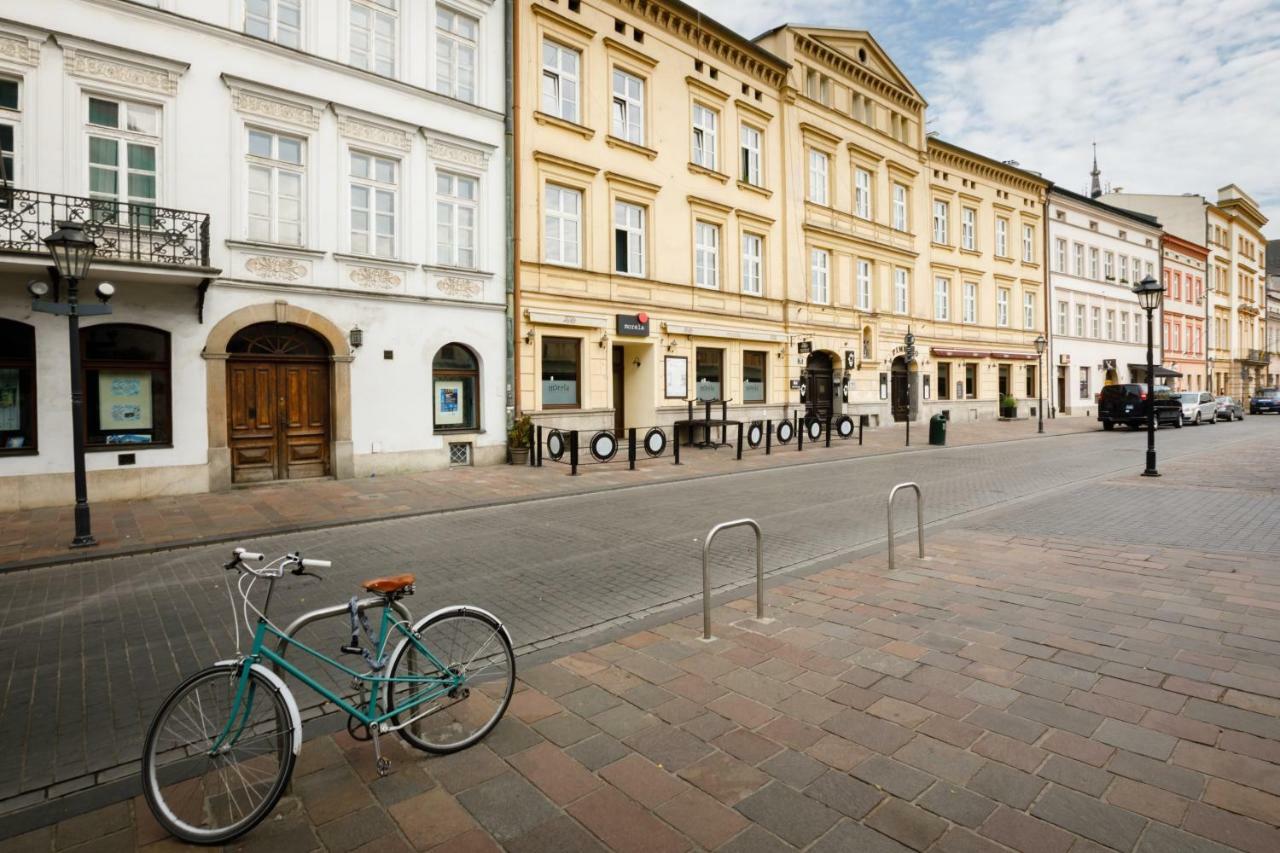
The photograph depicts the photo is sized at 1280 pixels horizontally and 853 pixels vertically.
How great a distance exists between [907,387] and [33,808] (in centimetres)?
3146

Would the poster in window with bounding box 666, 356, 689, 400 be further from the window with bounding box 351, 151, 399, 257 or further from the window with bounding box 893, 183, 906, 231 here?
the window with bounding box 893, 183, 906, 231

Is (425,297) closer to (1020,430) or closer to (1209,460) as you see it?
(1209,460)

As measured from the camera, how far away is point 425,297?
51.1 ft

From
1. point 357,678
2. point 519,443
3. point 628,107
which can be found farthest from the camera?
point 628,107

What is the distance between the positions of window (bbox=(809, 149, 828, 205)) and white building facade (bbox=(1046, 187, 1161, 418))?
64.0 feet

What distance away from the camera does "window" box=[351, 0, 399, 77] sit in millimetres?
14844

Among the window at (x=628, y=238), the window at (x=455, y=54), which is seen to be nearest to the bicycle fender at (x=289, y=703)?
the window at (x=455, y=54)

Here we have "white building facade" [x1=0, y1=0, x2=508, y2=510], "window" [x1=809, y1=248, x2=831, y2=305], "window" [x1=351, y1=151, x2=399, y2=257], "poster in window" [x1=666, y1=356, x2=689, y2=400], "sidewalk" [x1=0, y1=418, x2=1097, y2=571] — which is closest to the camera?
"sidewalk" [x1=0, y1=418, x2=1097, y2=571]

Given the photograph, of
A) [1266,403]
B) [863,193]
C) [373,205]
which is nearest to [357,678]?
[373,205]

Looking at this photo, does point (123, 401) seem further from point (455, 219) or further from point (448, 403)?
point (455, 219)

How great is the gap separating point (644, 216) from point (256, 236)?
10.9m

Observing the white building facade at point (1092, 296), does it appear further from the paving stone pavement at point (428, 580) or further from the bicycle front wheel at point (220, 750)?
the bicycle front wheel at point (220, 750)

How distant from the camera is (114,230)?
37.7 ft

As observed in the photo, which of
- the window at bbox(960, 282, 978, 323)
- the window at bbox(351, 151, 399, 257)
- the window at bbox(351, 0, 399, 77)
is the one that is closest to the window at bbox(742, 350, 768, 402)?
the window at bbox(351, 151, 399, 257)
